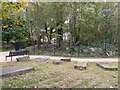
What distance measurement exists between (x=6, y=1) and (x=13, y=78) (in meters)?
1.87

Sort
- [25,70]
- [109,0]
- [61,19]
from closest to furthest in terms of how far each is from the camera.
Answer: [25,70], [109,0], [61,19]

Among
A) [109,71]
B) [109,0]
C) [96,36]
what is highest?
[109,0]

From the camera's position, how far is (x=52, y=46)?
1139 centimetres

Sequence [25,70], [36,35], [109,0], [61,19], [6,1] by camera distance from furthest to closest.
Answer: [36,35] < [61,19] < [109,0] < [25,70] < [6,1]

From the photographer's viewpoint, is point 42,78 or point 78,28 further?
point 78,28

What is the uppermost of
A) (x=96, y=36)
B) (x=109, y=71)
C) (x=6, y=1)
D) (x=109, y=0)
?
(x=109, y=0)

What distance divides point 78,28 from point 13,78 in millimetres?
6846

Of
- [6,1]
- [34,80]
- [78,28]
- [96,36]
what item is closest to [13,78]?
[34,80]

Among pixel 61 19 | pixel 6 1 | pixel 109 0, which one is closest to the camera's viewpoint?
pixel 6 1

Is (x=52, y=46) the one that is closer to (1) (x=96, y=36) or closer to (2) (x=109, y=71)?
(1) (x=96, y=36)

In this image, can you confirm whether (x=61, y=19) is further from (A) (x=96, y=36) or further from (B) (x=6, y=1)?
(B) (x=6, y=1)

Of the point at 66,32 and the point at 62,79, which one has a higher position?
the point at 66,32

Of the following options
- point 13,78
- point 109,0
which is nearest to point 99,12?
point 109,0

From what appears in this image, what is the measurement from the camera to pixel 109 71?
5.54 metres
